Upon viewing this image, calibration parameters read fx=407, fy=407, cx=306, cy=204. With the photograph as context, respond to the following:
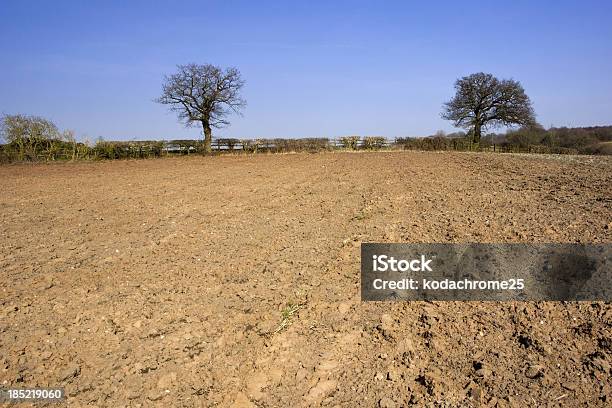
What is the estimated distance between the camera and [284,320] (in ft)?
13.5

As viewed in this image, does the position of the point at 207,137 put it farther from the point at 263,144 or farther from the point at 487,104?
the point at 487,104

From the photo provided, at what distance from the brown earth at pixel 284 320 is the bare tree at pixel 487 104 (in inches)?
1483

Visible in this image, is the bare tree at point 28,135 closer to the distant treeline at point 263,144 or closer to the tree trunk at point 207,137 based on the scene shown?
the distant treeline at point 263,144

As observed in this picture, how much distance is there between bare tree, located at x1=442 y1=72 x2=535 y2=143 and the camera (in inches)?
1636

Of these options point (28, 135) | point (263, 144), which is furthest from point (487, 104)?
point (28, 135)

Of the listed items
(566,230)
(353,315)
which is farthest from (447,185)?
(353,315)

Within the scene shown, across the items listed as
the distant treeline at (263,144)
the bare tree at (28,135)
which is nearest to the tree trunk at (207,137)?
the distant treeline at (263,144)

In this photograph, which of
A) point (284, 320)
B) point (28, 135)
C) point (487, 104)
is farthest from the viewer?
point (487, 104)

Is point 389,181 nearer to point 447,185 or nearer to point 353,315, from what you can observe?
point 447,185

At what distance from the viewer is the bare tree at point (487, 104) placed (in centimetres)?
4156

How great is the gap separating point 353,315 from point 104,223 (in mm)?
6495

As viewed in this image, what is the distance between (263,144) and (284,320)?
3461 centimetres

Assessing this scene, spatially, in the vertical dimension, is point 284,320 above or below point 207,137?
below

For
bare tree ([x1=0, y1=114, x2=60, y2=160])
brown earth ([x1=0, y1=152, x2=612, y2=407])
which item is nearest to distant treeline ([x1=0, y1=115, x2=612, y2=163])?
bare tree ([x1=0, y1=114, x2=60, y2=160])
